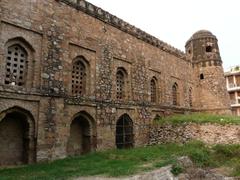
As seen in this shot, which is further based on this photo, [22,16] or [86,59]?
[86,59]

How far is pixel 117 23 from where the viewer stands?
487 inches

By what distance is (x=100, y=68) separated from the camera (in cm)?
1097

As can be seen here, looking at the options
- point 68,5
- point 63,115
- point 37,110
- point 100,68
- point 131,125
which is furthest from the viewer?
point 131,125

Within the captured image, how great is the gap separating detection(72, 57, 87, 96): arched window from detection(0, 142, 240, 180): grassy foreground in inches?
101

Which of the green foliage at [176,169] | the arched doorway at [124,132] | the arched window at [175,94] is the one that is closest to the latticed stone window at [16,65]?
the arched doorway at [124,132]

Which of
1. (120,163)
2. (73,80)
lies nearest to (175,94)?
(73,80)

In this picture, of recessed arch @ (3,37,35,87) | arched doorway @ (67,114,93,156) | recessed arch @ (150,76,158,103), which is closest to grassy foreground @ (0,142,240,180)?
arched doorway @ (67,114,93,156)

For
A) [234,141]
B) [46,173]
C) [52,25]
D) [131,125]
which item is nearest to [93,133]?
[131,125]

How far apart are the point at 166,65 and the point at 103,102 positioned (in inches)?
252

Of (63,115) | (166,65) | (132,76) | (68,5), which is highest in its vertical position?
(68,5)

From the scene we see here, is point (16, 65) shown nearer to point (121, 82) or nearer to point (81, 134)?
point (81, 134)

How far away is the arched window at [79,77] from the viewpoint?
1010 cm

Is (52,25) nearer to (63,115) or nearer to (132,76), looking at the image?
(63,115)

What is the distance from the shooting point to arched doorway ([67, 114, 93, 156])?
9.96m
